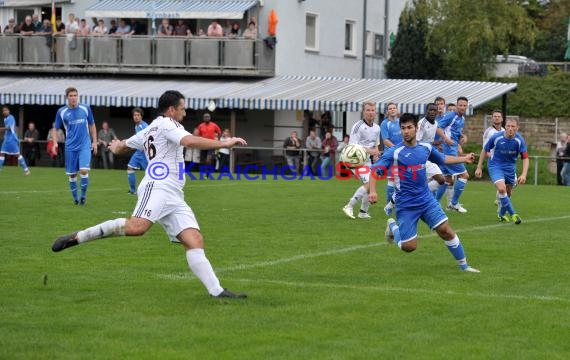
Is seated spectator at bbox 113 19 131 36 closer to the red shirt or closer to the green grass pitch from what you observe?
the red shirt

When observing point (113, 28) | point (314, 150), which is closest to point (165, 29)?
point (113, 28)

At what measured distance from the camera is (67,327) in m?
8.92

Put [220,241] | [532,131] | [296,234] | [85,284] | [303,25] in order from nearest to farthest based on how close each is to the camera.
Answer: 1. [85,284]
2. [220,241]
3. [296,234]
4. [303,25]
5. [532,131]

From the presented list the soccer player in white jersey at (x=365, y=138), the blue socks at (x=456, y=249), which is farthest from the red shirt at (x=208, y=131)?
the blue socks at (x=456, y=249)

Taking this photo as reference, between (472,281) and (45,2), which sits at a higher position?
(45,2)

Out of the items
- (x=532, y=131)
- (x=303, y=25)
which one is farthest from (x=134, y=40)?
(x=532, y=131)

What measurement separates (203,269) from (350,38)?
4120 centimetres

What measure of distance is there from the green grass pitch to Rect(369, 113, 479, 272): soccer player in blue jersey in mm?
340

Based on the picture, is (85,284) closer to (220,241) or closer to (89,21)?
(220,241)

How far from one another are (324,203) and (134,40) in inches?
879

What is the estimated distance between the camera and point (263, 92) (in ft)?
135

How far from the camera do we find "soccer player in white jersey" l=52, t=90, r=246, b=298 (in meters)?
10.1

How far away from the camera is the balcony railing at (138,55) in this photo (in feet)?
141

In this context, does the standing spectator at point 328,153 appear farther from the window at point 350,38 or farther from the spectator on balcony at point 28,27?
the spectator on balcony at point 28,27
